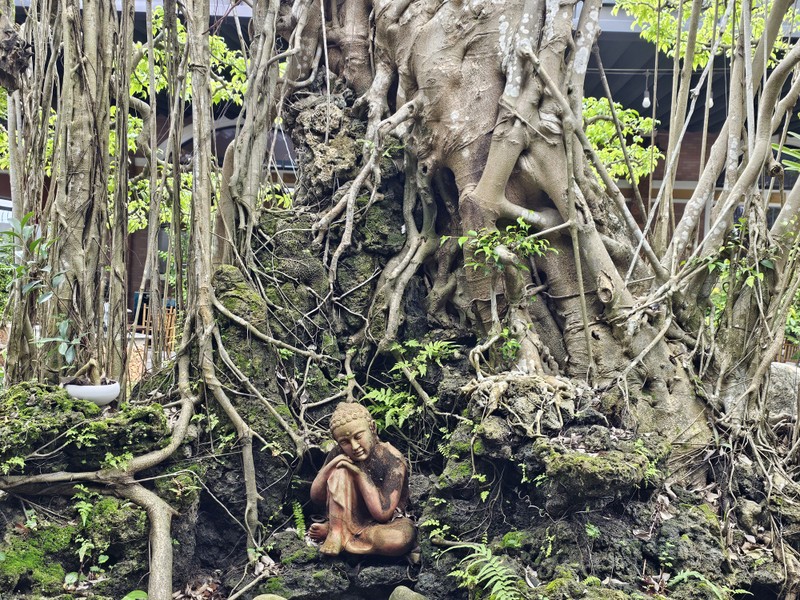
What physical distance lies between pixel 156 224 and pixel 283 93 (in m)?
1.28

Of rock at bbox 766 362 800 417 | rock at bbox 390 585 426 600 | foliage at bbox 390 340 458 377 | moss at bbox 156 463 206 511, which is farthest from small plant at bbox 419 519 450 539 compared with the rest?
rock at bbox 766 362 800 417

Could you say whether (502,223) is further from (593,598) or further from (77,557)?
(77,557)

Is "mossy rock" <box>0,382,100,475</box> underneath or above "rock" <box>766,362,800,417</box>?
above

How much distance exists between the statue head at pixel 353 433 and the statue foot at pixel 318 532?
0.42m

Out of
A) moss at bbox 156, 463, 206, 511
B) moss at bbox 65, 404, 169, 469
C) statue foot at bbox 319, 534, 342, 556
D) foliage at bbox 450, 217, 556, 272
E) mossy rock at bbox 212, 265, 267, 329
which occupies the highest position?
foliage at bbox 450, 217, 556, 272

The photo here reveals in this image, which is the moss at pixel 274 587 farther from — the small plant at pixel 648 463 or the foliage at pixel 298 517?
the small plant at pixel 648 463

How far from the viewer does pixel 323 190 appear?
5055 mm

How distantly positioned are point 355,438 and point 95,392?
1348 millimetres

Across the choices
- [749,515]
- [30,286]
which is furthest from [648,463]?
[30,286]

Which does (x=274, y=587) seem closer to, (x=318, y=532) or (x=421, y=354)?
(x=318, y=532)

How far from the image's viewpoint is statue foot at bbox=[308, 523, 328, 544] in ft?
12.7

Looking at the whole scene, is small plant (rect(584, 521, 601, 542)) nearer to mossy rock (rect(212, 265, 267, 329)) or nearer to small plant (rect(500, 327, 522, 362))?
small plant (rect(500, 327, 522, 362))

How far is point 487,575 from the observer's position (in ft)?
10.2

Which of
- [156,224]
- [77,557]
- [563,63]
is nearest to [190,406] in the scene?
[77,557]
